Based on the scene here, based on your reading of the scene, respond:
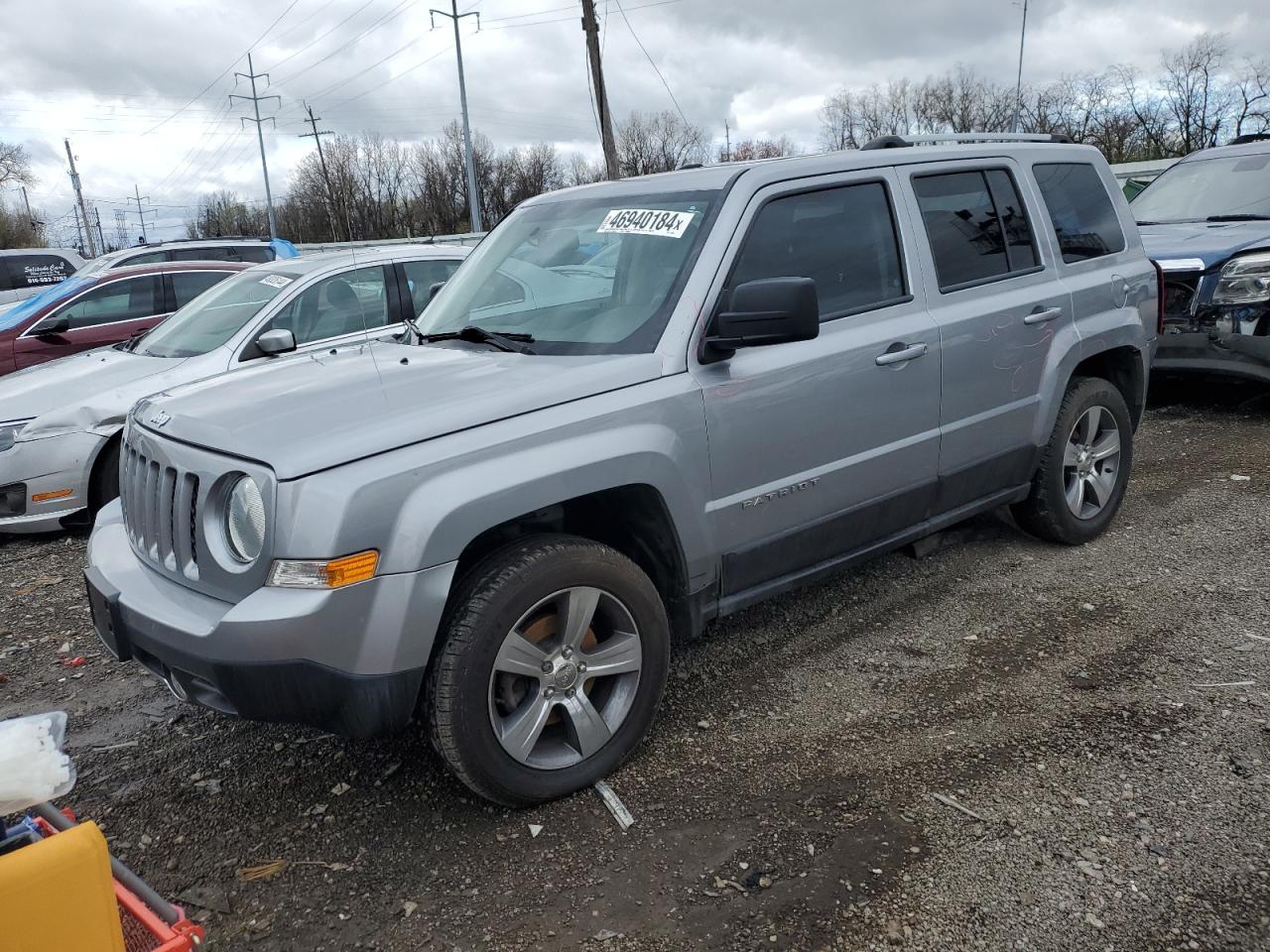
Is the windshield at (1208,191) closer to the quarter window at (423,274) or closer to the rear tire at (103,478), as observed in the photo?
the quarter window at (423,274)

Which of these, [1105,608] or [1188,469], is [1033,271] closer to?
[1105,608]

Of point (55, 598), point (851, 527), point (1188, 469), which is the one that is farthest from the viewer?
point (1188, 469)

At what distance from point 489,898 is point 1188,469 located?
5526mm

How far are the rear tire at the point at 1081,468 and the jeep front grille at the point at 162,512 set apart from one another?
3.68 m

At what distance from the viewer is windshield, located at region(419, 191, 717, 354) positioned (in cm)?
337

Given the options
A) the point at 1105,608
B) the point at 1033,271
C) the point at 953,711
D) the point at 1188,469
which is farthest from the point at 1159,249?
the point at 953,711

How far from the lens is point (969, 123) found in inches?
2484

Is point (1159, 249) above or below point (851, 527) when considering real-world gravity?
above

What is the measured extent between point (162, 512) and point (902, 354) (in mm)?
2664

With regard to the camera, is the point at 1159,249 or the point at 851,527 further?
the point at 1159,249

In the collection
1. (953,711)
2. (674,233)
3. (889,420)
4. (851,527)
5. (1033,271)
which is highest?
(674,233)

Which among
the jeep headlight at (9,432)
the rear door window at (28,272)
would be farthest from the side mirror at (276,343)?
the rear door window at (28,272)

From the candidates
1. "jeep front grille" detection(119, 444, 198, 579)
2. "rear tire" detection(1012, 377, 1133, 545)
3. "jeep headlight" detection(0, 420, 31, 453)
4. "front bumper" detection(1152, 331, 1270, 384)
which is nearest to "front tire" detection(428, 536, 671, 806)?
"jeep front grille" detection(119, 444, 198, 579)

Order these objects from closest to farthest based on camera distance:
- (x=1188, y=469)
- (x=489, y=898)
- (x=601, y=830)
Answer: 1. (x=489, y=898)
2. (x=601, y=830)
3. (x=1188, y=469)
